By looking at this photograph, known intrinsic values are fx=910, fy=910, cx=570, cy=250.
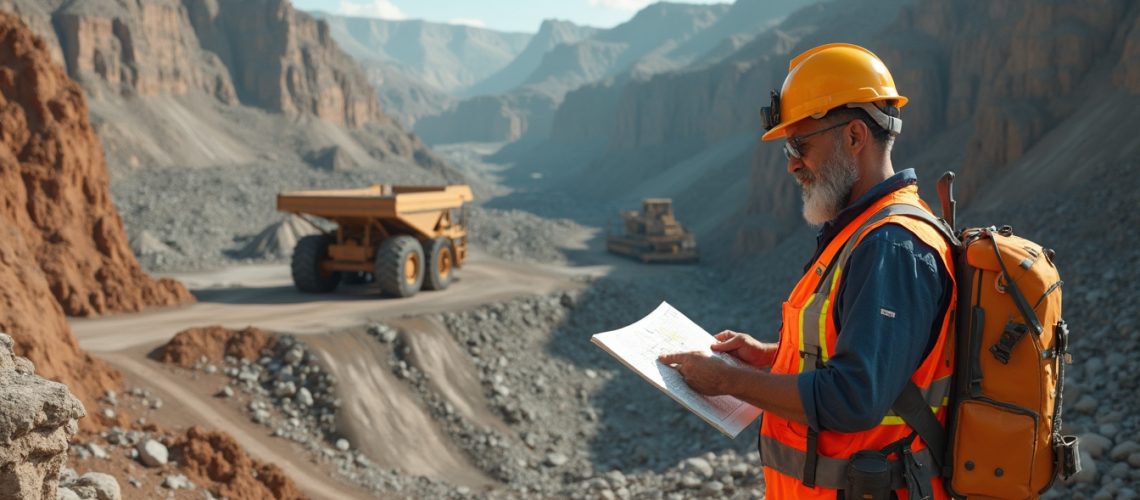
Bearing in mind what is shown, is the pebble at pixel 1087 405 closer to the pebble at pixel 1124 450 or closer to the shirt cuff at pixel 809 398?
the pebble at pixel 1124 450

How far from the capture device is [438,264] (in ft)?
62.0

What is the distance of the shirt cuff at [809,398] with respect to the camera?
277 centimetres

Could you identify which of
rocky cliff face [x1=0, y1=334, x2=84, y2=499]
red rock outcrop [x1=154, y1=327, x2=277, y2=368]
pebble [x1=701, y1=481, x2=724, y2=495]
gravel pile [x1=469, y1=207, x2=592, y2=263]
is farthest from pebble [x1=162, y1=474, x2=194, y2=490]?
gravel pile [x1=469, y1=207, x2=592, y2=263]

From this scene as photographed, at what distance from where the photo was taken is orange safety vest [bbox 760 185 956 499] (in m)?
2.88

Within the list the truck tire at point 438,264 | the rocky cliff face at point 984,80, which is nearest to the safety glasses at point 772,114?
the truck tire at point 438,264

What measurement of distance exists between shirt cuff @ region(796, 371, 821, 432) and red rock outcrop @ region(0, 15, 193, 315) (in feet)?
43.3

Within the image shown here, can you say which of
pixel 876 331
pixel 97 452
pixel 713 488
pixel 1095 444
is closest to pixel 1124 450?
pixel 1095 444

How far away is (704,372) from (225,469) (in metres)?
6.65

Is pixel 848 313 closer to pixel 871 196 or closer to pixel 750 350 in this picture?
pixel 871 196

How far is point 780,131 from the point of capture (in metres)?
3.30

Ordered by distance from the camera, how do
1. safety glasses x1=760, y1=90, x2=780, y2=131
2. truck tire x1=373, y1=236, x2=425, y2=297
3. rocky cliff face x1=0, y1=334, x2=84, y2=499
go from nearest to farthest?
1. safety glasses x1=760, y1=90, x2=780, y2=131
2. rocky cliff face x1=0, y1=334, x2=84, y2=499
3. truck tire x1=373, y1=236, x2=425, y2=297

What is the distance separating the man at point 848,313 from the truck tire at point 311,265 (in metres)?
15.4

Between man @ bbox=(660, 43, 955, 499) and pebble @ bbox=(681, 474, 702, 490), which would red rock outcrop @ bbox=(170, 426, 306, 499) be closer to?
pebble @ bbox=(681, 474, 702, 490)

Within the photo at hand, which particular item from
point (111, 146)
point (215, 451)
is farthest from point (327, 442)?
point (111, 146)
